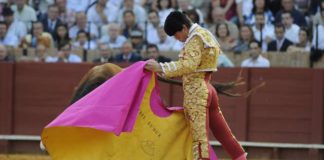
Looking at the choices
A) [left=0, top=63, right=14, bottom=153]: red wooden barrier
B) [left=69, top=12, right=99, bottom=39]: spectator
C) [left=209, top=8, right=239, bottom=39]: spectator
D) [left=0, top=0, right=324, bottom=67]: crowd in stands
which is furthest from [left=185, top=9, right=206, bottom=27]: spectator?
[left=0, top=63, right=14, bottom=153]: red wooden barrier

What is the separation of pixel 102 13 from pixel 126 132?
524 cm

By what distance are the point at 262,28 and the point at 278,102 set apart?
83 cm

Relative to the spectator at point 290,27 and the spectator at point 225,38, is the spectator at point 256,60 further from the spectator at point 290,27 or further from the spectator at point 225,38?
the spectator at point 290,27

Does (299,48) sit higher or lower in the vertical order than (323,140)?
higher

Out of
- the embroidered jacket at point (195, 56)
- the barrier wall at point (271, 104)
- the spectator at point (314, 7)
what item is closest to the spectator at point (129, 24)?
the barrier wall at point (271, 104)

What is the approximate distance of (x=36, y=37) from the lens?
10.3 meters

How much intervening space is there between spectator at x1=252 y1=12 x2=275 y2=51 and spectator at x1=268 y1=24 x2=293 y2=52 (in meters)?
0.06

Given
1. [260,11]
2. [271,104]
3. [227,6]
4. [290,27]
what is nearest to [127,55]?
[227,6]

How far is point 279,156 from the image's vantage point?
9094 millimetres

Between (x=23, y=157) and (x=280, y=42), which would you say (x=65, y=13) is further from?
(x=280, y=42)

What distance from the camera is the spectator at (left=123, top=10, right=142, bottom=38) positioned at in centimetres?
986

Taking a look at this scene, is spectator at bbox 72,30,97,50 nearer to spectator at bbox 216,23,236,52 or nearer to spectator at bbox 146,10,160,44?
spectator at bbox 146,10,160,44

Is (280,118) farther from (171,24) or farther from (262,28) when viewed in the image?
(171,24)

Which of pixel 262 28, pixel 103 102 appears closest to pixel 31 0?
pixel 262 28
